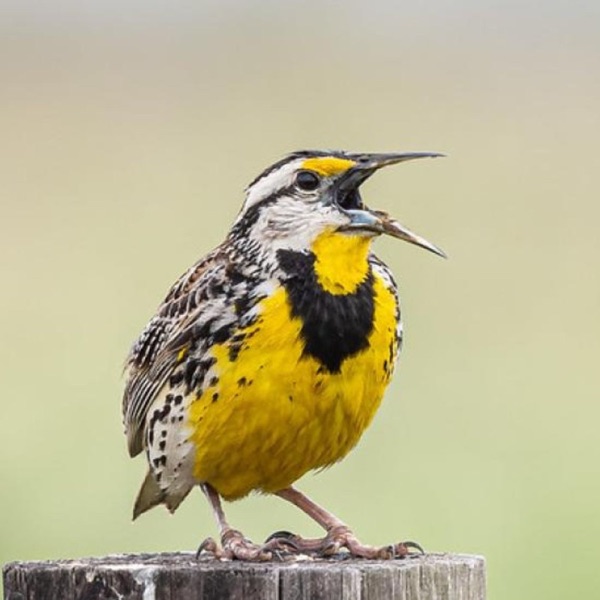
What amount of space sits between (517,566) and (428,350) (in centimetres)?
119

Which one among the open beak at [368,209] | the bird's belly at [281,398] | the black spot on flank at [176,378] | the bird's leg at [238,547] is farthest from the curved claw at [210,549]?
the open beak at [368,209]

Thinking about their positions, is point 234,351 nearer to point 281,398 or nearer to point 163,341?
point 281,398

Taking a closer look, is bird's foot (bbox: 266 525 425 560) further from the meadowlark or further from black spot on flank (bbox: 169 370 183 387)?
black spot on flank (bbox: 169 370 183 387)

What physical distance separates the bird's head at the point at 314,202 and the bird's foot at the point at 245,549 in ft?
1.39

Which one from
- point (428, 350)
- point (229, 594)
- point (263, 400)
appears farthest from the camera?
point (428, 350)

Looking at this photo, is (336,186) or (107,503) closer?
(336,186)

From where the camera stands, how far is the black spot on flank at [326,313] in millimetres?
3152

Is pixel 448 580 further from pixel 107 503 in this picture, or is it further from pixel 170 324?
pixel 107 503

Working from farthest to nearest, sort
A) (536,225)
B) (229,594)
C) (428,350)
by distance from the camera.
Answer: (536,225)
(428,350)
(229,594)

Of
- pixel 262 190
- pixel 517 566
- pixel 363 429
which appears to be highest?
pixel 262 190

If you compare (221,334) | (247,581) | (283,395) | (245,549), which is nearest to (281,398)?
(283,395)

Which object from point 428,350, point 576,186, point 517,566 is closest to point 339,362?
point 517,566

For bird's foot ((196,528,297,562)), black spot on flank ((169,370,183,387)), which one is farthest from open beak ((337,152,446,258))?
bird's foot ((196,528,297,562))

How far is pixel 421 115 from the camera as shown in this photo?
7441 mm
